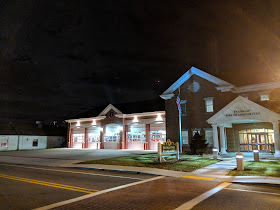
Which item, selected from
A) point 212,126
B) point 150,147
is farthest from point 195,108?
Answer: point 150,147

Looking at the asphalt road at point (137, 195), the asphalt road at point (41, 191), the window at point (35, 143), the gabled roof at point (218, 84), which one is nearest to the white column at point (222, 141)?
the gabled roof at point (218, 84)

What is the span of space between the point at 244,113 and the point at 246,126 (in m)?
3.62

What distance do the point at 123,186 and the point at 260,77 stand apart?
20.6 meters

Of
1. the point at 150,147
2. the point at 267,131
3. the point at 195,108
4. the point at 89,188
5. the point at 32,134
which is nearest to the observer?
the point at 89,188

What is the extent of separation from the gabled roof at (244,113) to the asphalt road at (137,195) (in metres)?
11.6

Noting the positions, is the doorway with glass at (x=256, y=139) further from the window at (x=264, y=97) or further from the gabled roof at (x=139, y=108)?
the gabled roof at (x=139, y=108)

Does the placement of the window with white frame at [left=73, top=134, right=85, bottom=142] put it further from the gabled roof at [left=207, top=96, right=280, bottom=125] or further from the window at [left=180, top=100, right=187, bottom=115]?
the gabled roof at [left=207, top=96, right=280, bottom=125]

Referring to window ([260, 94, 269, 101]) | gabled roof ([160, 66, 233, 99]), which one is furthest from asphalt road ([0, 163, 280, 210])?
gabled roof ([160, 66, 233, 99])

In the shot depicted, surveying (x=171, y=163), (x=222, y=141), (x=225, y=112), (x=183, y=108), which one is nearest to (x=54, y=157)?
(x=171, y=163)

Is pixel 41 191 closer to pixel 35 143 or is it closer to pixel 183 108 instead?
pixel 183 108

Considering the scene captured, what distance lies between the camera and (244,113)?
19.4 metres

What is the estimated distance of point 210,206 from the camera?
5.98 metres

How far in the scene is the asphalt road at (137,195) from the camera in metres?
6.09

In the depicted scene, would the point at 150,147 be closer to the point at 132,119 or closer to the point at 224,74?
the point at 132,119
